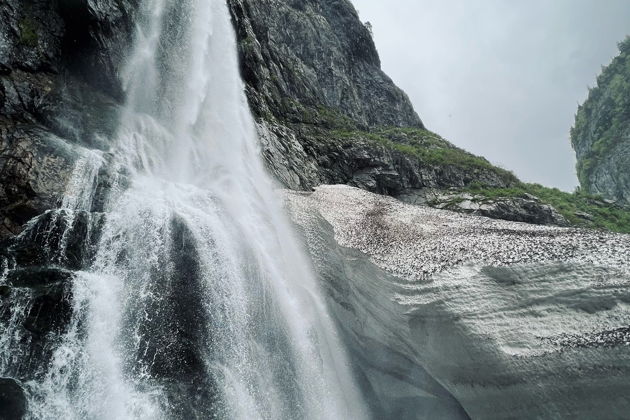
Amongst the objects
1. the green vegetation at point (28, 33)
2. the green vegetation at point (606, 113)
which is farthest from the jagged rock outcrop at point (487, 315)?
the green vegetation at point (606, 113)

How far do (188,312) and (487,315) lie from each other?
7811 mm

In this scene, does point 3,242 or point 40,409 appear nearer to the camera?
point 40,409

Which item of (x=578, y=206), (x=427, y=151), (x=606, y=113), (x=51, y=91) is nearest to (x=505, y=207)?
(x=427, y=151)

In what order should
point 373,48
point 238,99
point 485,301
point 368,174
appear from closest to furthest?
point 485,301 → point 238,99 → point 368,174 → point 373,48

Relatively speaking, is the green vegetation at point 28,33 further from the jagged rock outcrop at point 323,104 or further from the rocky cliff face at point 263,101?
the jagged rock outcrop at point 323,104

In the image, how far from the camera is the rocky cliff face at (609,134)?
62.8 metres

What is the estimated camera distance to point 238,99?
25.6 meters

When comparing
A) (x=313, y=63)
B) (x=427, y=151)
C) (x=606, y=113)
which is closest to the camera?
(x=427, y=151)

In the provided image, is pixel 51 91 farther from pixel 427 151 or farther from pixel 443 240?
Result: pixel 427 151

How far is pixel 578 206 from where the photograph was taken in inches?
1428

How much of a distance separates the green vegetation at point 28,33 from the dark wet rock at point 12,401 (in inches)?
610

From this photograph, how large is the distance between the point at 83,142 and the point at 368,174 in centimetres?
1964

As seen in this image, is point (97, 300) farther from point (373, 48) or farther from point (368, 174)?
point (373, 48)

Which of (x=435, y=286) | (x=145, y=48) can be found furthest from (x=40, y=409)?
(x=145, y=48)
